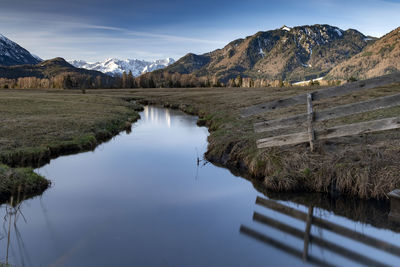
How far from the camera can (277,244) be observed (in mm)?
8031

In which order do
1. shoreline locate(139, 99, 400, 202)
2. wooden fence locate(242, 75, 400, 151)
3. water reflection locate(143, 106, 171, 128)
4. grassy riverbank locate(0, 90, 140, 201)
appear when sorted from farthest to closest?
water reflection locate(143, 106, 171, 128) → grassy riverbank locate(0, 90, 140, 201) → shoreline locate(139, 99, 400, 202) → wooden fence locate(242, 75, 400, 151)

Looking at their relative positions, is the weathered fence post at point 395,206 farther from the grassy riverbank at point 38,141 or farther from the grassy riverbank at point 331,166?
the grassy riverbank at point 38,141

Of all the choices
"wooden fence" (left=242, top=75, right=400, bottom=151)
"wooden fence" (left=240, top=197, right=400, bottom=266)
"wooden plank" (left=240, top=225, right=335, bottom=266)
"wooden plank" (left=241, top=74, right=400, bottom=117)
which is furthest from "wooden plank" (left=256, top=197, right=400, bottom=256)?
"wooden plank" (left=241, top=74, right=400, bottom=117)

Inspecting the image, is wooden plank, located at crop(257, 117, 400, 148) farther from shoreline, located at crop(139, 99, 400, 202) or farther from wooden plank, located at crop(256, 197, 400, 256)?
wooden plank, located at crop(256, 197, 400, 256)

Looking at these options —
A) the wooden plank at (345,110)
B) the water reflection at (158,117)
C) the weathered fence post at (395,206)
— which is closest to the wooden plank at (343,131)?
the wooden plank at (345,110)

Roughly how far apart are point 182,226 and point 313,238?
3537 mm

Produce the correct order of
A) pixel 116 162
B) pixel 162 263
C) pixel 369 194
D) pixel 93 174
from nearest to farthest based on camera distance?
pixel 162 263 < pixel 369 194 < pixel 93 174 < pixel 116 162

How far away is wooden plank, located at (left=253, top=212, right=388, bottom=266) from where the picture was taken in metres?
7.19

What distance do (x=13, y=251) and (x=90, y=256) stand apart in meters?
1.88

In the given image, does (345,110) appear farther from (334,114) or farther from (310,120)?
(310,120)

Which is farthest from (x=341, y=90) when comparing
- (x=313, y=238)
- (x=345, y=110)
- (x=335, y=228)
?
(x=313, y=238)

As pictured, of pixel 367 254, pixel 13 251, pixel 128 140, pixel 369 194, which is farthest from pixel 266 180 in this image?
pixel 128 140

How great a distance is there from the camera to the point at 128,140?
23.4 m

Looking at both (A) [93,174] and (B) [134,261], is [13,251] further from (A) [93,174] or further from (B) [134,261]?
(A) [93,174]
